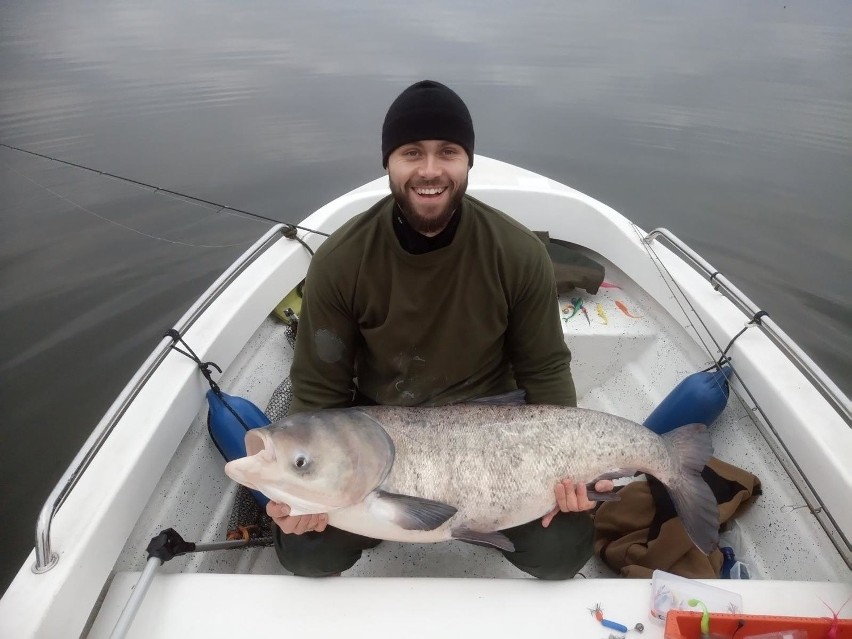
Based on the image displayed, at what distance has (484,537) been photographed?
210 centimetres

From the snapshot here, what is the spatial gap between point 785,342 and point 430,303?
1792mm

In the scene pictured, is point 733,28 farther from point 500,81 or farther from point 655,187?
point 655,187

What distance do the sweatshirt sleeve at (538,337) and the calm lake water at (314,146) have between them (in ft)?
5.13

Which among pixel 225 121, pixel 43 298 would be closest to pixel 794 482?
pixel 43 298

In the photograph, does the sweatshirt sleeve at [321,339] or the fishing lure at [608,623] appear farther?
the sweatshirt sleeve at [321,339]

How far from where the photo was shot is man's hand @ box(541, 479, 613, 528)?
2.20m

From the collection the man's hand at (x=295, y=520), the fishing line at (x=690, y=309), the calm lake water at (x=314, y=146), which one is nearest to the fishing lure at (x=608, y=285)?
the fishing line at (x=690, y=309)

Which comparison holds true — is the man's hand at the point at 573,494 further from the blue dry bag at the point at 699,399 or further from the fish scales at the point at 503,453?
the blue dry bag at the point at 699,399

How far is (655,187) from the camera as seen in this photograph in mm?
9133

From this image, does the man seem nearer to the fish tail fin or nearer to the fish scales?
the fish scales

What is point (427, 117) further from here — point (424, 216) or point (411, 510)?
point (411, 510)

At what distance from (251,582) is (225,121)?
1088 centimetres

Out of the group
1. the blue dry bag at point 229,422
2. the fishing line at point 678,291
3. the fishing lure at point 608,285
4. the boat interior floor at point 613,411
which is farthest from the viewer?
the fishing lure at point 608,285

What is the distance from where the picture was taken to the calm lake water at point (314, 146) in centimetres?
580
